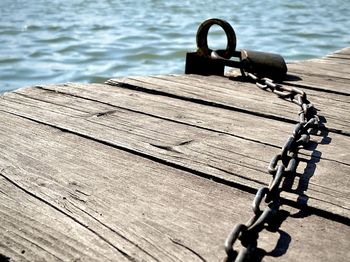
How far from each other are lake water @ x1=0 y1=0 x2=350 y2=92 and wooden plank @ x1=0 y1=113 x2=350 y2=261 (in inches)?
188

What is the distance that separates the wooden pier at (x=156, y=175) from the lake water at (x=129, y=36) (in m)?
4.19

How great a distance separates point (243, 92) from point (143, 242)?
174 cm

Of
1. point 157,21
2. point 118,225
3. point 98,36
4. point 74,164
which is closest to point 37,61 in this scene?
point 98,36

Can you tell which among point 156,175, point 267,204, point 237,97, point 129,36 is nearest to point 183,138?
point 156,175

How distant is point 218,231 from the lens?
3.86ft

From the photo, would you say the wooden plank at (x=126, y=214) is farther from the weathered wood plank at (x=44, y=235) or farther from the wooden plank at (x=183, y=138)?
the wooden plank at (x=183, y=138)

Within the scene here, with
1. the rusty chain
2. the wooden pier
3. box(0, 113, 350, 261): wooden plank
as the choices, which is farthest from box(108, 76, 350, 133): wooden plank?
box(0, 113, 350, 261): wooden plank

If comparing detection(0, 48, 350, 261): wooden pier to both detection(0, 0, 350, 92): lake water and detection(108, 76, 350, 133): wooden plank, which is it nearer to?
detection(108, 76, 350, 133): wooden plank

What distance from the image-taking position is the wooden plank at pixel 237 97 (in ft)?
7.48

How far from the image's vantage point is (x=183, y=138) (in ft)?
6.14

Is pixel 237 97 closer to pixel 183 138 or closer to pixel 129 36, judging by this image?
pixel 183 138

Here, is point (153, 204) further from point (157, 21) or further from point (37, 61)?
point (157, 21)

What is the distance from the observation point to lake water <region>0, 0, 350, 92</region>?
6.95 meters

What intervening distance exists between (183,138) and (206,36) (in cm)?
143
